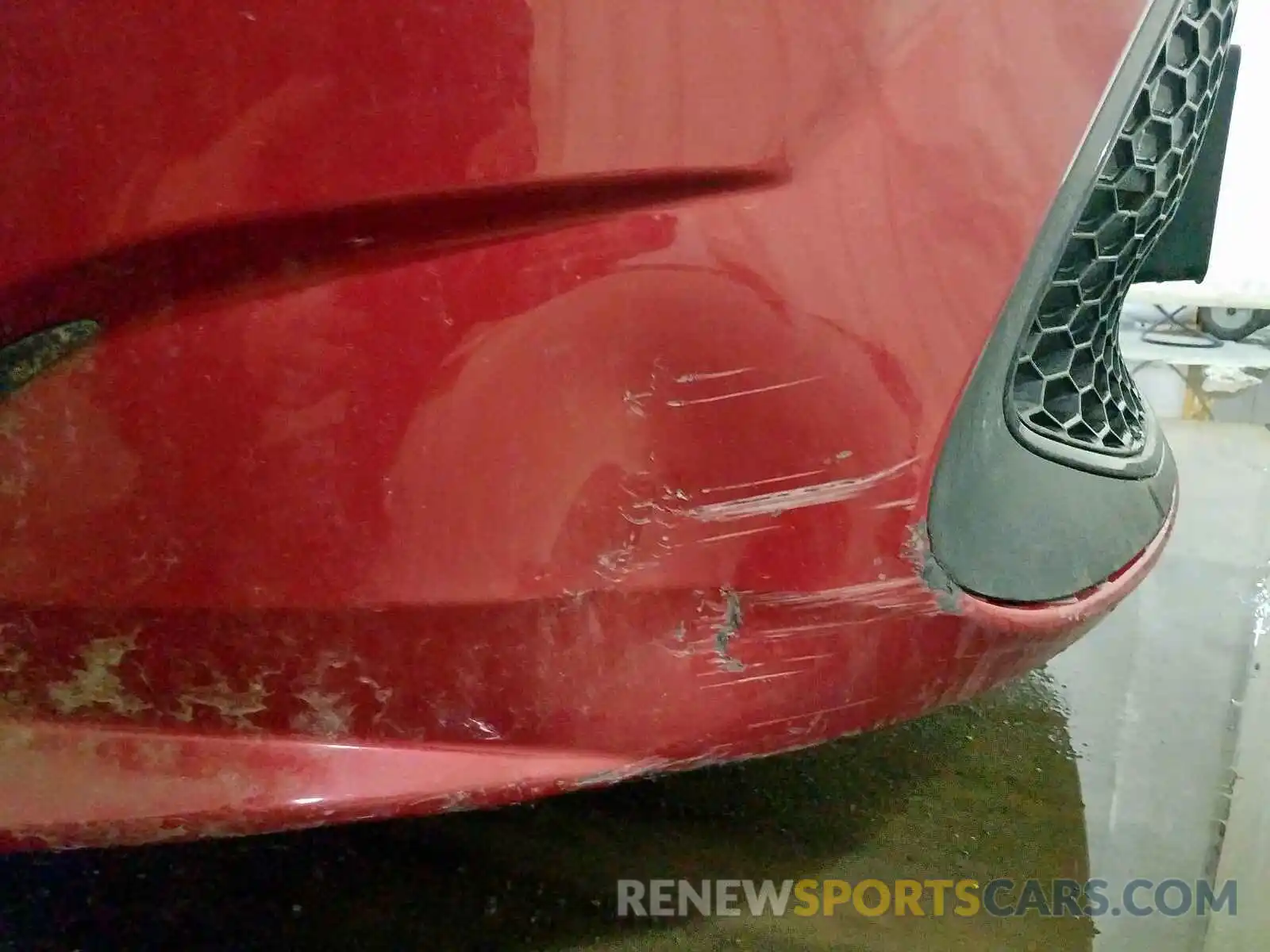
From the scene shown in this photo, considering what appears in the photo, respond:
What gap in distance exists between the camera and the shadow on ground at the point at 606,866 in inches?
33.2

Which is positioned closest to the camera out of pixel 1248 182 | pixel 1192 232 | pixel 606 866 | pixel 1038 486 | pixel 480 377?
pixel 480 377

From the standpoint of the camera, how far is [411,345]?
534 mm

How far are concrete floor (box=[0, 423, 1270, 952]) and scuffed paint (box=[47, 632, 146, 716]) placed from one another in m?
0.36

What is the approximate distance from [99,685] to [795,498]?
0.53 metres

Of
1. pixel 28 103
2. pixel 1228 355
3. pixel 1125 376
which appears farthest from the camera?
pixel 1228 355

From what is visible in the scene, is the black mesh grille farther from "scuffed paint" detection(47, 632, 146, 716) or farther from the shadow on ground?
"scuffed paint" detection(47, 632, 146, 716)

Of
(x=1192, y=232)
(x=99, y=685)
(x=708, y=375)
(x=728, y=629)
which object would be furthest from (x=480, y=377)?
(x=1192, y=232)

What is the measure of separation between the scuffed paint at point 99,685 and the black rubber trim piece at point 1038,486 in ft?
1.96

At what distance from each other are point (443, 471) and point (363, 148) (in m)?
0.21

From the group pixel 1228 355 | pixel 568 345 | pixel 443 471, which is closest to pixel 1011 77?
pixel 568 345

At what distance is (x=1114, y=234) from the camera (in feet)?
2.24

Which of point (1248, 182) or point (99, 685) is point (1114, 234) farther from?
point (1248, 182)

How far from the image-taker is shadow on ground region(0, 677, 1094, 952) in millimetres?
842

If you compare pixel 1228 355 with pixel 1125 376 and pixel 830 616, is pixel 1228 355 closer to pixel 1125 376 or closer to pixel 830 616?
pixel 1125 376
